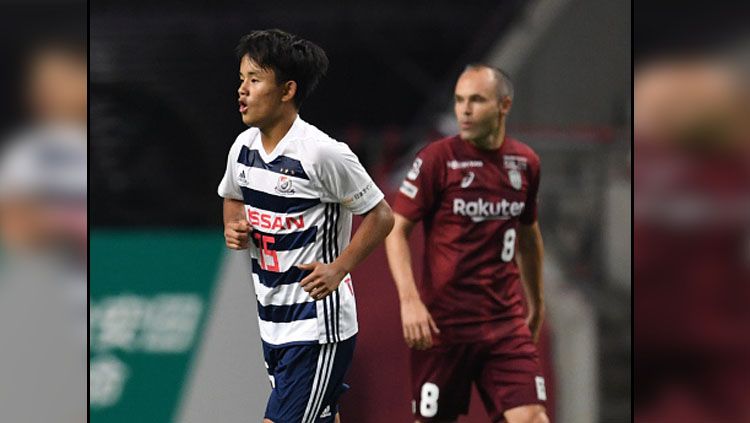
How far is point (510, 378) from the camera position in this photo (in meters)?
4.41

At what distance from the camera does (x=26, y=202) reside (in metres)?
4.81

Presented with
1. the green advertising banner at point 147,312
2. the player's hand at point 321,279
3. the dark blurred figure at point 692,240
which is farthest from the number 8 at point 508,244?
the green advertising banner at point 147,312

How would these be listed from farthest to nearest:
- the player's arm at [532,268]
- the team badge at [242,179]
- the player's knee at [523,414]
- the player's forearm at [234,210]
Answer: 1. the player's arm at [532,268]
2. the player's knee at [523,414]
3. the player's forearm at [234,210]
4. the team badge at [242,179]

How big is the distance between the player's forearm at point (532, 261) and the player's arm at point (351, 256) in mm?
941

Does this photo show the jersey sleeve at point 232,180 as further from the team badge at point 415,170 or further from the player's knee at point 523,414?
the player's knee at point 523,414

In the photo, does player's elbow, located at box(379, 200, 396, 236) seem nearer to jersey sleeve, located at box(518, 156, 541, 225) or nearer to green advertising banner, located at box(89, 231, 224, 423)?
jersey sleeve, located at box(518, 156, 541, 225)

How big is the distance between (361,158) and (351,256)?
0.93m

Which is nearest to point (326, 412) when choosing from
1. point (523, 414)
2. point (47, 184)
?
point (523, 414)

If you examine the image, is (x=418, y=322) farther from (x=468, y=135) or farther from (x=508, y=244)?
(x=468, y=135)

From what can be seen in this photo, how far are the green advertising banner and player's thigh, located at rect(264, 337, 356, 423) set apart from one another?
43.3 inches

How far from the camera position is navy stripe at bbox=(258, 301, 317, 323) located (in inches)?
148

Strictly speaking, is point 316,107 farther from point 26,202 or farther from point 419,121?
point 26,202

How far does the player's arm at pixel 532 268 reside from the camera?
14.9 feet

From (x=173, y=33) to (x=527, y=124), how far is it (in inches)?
69.9
